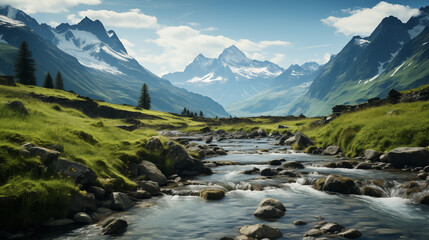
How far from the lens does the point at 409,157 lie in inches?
975

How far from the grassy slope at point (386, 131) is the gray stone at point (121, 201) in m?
28.2

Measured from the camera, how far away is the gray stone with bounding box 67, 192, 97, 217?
13.6 meters

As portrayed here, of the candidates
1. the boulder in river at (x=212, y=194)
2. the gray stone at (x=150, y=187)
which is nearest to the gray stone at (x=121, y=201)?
the gray stone at (x=150, y=187)

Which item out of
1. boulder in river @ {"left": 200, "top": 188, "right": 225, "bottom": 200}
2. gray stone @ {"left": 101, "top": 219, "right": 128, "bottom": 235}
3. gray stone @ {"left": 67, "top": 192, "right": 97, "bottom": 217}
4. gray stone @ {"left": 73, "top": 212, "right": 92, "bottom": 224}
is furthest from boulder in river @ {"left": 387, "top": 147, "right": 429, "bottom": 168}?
gray stone @ {"left": 73, "top": 212, "right": 92, "bottom": 224}

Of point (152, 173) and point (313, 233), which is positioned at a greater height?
point (152, 173)

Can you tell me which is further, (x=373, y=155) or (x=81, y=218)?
(x=373, y=155)

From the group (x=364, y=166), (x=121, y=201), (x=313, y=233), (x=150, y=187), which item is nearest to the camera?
(x=313, y=233)

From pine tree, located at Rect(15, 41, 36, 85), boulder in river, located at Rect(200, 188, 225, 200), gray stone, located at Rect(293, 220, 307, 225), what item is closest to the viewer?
gray stone, located at Rect(293, 220, 307, 225)

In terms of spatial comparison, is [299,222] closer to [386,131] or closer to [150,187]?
[150,187]

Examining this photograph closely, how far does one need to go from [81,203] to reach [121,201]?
2350 millimetres

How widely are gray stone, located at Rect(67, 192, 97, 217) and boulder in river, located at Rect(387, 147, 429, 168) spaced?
26.8m

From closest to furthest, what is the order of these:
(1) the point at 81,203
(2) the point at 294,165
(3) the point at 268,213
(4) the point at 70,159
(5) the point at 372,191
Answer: (1) the point at 81,203 → (3) the point at 268,213 → (4) the point at 70,159 → (5) the point at 372,191 → (2) the point at 294,165

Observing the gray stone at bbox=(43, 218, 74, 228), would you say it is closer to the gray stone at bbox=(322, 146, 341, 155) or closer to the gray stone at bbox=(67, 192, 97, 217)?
the gray stone at bbox=(67, 192, 97, 217)

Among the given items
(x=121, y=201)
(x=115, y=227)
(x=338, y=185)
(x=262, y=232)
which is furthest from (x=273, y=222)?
(x=121, y=201)
